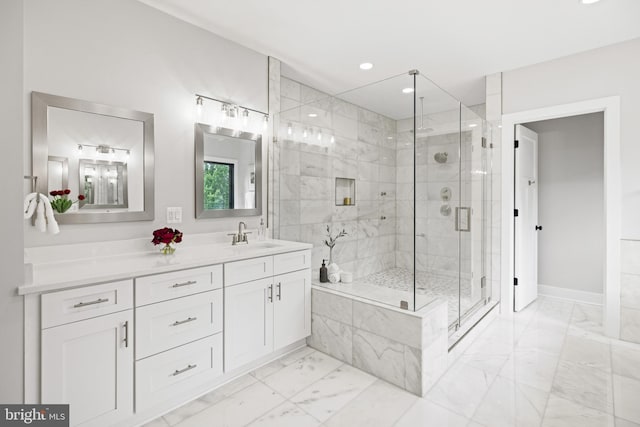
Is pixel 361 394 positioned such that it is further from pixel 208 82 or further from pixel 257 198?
pixel 208 82

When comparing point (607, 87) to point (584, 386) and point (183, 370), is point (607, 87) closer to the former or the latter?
point (584, 386)

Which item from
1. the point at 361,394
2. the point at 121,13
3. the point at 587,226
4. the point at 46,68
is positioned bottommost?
the point at 361,394

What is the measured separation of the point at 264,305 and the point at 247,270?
1.08 ft

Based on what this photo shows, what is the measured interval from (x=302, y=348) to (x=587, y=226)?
3823mm

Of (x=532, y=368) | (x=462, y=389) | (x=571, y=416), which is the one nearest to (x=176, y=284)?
(x=462, y=389)

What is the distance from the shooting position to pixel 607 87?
9.69 feet

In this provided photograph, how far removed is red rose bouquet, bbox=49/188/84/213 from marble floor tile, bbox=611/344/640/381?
3.95 metres

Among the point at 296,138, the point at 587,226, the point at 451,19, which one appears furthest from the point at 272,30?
the point at 587,226

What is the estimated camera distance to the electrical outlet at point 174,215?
2425 millimetres

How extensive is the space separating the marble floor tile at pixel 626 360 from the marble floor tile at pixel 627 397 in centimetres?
11

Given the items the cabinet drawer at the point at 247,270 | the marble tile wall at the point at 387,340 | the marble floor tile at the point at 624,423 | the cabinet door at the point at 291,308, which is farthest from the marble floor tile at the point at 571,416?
the cabinet drawer at the point at 247,270

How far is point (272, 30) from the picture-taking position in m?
2.69

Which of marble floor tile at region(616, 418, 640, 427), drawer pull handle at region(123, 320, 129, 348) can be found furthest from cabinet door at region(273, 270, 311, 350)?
marble floor tile at region(616, 418, 640, 427)

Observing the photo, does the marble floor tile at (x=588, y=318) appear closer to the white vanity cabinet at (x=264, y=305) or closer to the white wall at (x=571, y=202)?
the white wall at (x=571, y=202)
